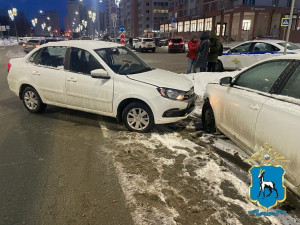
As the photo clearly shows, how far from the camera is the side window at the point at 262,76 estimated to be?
327cm

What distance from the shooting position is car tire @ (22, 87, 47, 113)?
615 cm

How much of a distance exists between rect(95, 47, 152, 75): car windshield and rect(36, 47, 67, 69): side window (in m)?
0.86

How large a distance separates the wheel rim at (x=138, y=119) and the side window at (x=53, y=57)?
77.5 inches

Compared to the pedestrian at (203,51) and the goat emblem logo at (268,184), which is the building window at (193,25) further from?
the goat emblem logo at (268,184)

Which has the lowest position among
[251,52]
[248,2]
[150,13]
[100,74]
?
[100,74]

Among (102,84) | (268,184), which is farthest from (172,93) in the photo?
(268,184)

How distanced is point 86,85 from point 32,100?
184 cm

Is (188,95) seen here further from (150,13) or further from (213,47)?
(150,13)

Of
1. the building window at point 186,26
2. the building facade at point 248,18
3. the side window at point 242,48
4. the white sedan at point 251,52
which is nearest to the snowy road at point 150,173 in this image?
the white sedan at point 251,52

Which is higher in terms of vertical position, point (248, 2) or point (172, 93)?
point (248, 2)

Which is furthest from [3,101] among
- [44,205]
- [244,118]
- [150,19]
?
[150,19]

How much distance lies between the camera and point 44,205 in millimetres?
Result: 2975

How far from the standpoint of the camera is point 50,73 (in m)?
5.72

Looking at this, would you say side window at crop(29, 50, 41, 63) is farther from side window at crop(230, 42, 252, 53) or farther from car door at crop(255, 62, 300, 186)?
side window at crop(230, 42, 252, 53)
